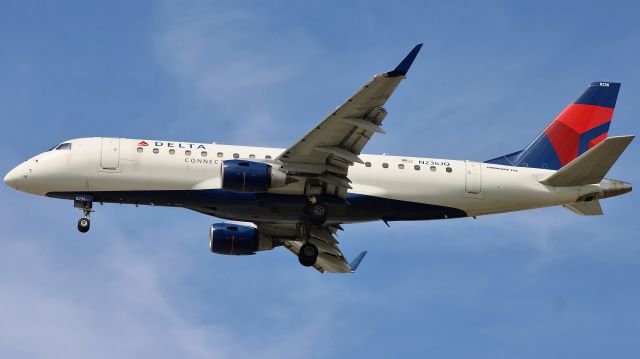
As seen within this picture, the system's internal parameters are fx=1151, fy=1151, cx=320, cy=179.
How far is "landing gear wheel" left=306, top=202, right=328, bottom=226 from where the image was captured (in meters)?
52.2

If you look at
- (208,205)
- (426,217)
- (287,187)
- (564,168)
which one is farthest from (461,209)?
(208,205)

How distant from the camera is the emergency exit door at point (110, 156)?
168 feet

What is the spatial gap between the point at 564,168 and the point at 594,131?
19.7ft

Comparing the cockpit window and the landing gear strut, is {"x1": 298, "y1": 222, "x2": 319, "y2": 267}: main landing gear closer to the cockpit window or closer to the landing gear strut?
the landing gear strut

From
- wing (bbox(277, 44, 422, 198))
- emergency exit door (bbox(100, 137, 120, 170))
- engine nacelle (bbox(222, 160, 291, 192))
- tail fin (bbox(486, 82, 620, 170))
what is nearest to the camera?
wing (bbox(277, 44, 422, 198))

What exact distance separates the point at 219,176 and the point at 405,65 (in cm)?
1153

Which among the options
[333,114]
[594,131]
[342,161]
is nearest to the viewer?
[333,114]

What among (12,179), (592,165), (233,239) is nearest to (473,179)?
(592,165)

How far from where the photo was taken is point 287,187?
51562mm

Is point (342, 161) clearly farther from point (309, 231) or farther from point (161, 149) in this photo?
point (161, 149)

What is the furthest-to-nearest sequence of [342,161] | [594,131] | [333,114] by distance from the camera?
[594,131] < [342,161] < [333,114]

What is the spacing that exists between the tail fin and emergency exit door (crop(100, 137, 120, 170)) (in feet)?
59.4

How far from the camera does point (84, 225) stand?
51.8m

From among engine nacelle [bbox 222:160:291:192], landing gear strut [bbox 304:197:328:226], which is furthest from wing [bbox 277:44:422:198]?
engine nacelle [bbox 222:160:291:192]
